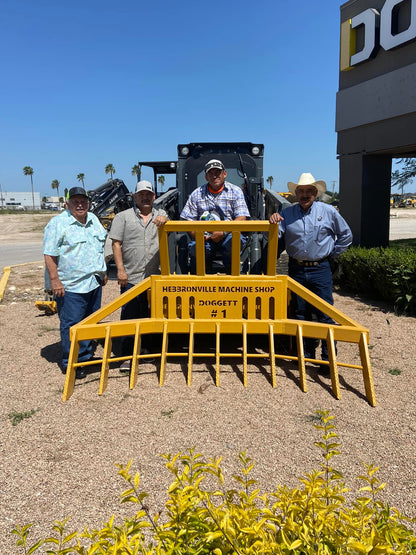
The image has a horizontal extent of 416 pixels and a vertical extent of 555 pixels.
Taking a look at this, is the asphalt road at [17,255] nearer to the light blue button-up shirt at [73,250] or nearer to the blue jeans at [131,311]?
the blue jeans at [131,311]

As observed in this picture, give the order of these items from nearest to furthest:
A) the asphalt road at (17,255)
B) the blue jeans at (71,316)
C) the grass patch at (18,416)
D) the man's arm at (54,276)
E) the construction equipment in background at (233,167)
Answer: the grass patch at (18,416)
the man's arm at (54,276)
the blue jeans at (71,316)
the construction equipment in background at (233,167)
the asphalt road at (17,255)

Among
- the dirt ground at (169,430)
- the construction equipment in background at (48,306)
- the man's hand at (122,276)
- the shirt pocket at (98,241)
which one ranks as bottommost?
the dirt ground at (169,430)

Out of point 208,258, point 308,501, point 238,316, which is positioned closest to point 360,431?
point 238,316

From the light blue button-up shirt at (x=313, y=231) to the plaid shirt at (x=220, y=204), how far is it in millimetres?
602

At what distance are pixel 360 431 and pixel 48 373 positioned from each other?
3054mm

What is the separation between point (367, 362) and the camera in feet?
12.2

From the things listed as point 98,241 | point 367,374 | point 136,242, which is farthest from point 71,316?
point 367,374

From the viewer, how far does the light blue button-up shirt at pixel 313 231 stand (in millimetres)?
4363

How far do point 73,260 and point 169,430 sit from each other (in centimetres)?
197

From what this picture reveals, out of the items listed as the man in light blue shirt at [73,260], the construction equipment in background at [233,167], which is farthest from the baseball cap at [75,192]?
the construction equipment in background at [233,167]

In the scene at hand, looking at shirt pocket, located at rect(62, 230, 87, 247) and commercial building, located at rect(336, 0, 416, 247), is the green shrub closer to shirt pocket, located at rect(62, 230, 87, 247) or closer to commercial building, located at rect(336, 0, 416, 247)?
commercial building, located at rect(336, 0, 416, 247)

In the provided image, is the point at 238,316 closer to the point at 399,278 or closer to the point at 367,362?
the point at 367,362

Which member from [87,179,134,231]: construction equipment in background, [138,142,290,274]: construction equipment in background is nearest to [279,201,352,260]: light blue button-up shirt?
[138,142,290,274]: construction equipment in background

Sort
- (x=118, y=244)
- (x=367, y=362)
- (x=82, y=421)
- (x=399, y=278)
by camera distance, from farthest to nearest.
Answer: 1. (x=399, y=278)
2. (x=118, y=244)
3. (x=367, y=362)
4. (x=82, y=421)
